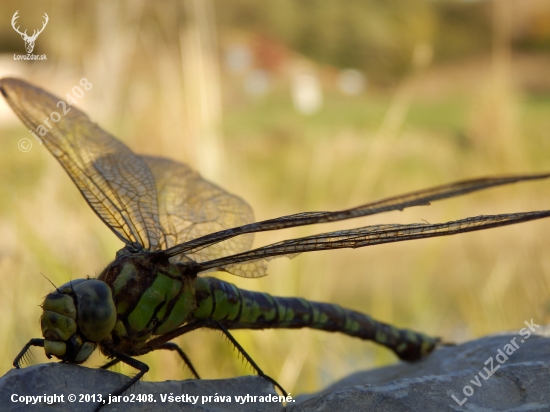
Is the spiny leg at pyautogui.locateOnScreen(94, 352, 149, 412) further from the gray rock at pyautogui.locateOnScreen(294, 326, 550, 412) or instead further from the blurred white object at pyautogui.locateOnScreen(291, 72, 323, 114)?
the blurred white object at pyautogui.locateOnScreen(291, 72, 323, 114)

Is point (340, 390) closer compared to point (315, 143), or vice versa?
point (340, 390)

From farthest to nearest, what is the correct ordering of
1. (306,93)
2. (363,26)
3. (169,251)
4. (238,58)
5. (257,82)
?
(363,26), (257,82), (238,58), (306,93), (169,251)

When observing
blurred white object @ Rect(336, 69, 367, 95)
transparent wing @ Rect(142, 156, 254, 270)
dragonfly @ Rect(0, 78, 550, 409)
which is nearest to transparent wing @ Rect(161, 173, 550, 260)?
dragonfly @ Rect(0, 78, 550, 409)

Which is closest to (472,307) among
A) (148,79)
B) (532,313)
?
(532,313)

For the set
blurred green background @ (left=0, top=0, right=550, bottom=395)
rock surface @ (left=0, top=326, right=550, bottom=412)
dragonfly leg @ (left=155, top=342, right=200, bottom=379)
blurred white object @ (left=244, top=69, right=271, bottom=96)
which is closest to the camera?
rock surface @ (left=0, top=326, right=550, bottom=412)

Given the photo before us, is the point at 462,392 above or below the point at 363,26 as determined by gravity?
below

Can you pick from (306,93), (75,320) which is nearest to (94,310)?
(75,320)

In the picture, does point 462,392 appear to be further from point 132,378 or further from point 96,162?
point 96,162
